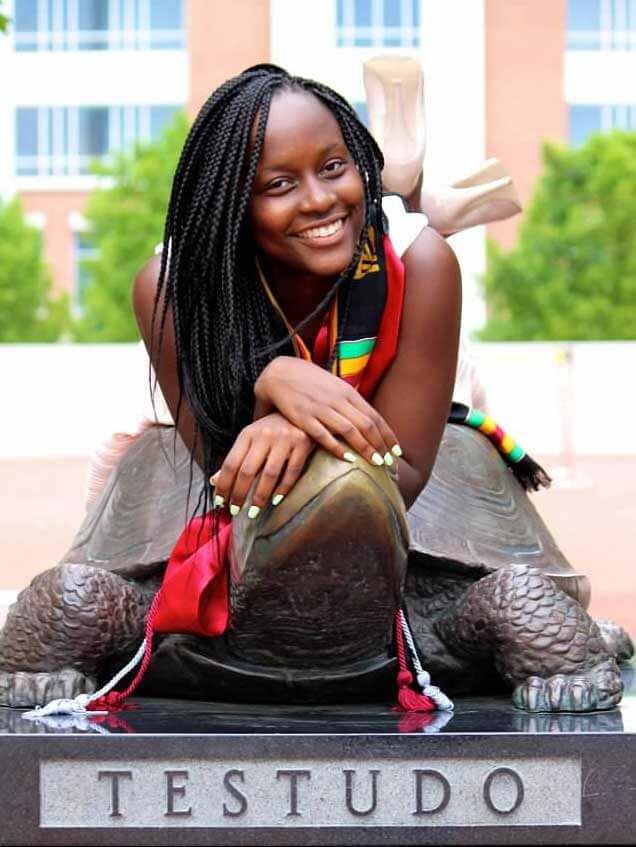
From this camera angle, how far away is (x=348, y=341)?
279 centimetres

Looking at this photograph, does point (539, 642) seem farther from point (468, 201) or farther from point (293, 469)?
point (468, 201)

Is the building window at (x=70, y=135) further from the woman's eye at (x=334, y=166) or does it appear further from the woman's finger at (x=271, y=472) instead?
the woman's finger at (x=271, y=472)

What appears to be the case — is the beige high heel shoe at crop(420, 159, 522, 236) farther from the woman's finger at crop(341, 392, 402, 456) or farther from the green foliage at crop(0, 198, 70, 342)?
the green foliage at crop(0, 198, 70, 342)

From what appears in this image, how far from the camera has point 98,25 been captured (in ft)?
116

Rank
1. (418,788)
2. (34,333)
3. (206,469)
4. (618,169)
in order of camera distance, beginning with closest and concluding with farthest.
Answer: (418,788), (206,469), (618,169), (34,333)

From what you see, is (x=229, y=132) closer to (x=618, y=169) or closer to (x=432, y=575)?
(x=432, y=575)

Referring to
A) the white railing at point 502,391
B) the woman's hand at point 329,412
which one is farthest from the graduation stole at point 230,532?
the white railing at point 502,391

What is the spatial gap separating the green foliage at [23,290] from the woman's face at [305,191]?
76.6 ft

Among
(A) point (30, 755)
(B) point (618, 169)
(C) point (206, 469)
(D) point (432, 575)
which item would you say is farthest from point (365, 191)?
(B) point (618, 169)

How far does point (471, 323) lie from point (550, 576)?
2355cm

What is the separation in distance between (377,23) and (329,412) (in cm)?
3148

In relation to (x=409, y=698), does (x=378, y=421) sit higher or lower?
higher

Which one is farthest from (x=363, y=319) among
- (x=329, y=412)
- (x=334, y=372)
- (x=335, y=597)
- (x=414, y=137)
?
(x=414, y=137)

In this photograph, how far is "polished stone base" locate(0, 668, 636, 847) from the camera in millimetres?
2666
